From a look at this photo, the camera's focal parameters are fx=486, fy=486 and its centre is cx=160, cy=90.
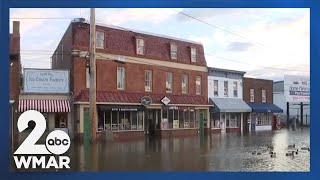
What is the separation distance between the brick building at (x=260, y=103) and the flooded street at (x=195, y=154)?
8.6 inches

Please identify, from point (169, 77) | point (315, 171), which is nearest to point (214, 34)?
point (169, 77)

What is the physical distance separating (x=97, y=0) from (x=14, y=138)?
7.07ft

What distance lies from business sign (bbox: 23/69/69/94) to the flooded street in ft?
2.81

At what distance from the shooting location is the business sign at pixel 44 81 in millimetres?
6645

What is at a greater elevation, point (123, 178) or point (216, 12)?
point (216, 12)

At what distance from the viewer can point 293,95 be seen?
6961 millimetres

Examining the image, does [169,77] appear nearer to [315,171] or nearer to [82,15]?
[82,15]

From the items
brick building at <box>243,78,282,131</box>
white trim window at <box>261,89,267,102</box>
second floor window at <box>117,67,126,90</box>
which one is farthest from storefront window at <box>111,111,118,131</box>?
white trim window at <box>261,89,267,102</box>

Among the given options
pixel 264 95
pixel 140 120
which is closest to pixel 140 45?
pixel 140 120

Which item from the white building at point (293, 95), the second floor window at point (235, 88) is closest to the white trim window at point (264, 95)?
the white building at point (293, 95)

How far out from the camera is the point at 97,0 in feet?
21.4

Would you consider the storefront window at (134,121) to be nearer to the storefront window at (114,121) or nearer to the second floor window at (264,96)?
the storefront window at (114,121)

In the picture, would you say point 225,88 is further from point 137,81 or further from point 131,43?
point 131,43

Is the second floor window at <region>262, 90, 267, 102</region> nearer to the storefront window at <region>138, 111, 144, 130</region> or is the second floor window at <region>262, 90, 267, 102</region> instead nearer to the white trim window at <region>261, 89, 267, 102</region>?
the white trim window at <region>261, 89, 267, 102</region>
